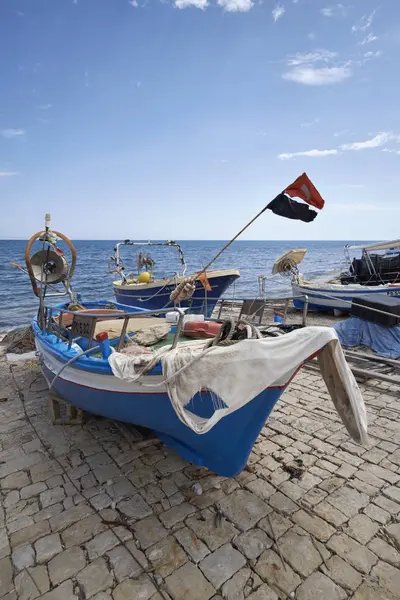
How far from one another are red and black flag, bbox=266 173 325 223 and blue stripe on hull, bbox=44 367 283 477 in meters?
2.49

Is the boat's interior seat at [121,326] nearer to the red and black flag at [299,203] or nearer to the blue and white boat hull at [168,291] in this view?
the red and black flag at [299,203]

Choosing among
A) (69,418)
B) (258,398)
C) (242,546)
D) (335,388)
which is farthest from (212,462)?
(69,418)

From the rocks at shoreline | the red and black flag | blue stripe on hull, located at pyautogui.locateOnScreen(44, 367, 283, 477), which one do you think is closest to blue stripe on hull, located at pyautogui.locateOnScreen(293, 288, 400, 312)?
the red and black flag

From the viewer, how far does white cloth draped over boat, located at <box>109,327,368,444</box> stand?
124 inches

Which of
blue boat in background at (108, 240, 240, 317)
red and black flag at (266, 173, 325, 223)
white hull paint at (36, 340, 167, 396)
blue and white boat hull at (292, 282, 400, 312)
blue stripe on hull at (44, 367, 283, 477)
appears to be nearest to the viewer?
blue stripe on hull at (44, 367, 283, 477)

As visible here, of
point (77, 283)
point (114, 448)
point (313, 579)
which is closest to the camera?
point (313, 579)

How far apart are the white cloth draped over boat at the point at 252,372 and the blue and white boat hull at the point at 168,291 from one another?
9.45 m

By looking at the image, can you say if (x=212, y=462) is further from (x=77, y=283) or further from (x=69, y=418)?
(x=77, y=283)

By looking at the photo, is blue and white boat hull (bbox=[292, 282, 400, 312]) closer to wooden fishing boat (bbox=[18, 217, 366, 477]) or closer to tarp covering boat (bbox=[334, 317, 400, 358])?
tarp covering boat (bbox=[334, 317, 400, 358])

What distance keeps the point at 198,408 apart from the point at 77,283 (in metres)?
34.5

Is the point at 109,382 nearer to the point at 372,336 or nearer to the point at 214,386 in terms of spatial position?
the point at 214,386

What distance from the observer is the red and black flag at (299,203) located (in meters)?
4.45

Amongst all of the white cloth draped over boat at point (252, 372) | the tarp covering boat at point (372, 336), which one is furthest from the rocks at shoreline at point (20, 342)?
the tarp covering boat at point (372, 336)

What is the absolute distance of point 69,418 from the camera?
5.73 m
